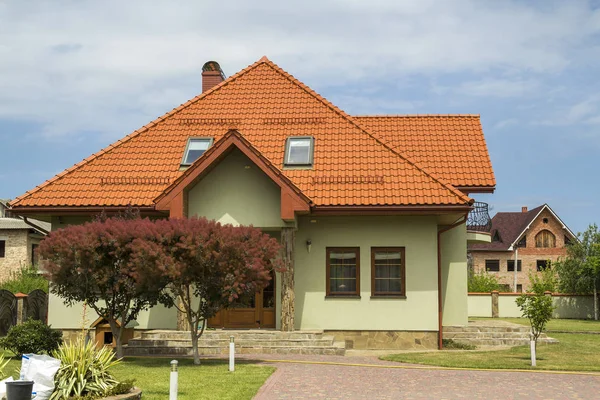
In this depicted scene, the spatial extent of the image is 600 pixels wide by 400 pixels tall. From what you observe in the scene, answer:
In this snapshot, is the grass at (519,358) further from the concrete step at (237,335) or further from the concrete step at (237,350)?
the concrete step at (237,335)

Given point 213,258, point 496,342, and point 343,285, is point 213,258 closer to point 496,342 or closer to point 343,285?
point 343,285

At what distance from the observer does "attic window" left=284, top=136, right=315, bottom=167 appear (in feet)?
74.8

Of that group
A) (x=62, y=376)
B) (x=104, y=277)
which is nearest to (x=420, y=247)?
(x=104, y=277)

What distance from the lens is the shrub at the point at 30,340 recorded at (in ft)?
57.3

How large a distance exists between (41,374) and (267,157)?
1314 cm

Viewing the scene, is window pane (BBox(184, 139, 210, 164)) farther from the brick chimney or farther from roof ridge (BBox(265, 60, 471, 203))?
the brick chimney

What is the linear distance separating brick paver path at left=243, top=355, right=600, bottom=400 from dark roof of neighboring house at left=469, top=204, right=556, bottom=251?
172ft

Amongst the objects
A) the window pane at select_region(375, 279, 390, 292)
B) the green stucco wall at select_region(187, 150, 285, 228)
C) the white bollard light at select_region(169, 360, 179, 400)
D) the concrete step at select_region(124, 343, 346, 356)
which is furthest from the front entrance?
the white bollard light at select_region(169, 360, 179, 400)

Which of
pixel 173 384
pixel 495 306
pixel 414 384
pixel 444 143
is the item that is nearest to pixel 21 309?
pixel 444 143

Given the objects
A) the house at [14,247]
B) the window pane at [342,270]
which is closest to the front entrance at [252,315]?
the window pane at [342,270]

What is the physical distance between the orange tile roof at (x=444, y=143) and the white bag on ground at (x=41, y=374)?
1469cm

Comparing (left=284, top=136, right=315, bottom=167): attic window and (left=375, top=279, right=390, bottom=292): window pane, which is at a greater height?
(left=284, top=136, right=315, bottom=167): attic window

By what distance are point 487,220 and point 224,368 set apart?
44.7 feet

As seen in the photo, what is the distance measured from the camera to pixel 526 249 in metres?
66.9
